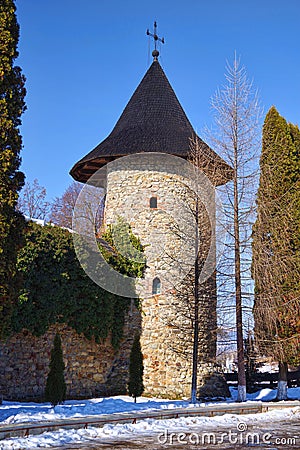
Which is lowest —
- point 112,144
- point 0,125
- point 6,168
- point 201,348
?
point 201,348

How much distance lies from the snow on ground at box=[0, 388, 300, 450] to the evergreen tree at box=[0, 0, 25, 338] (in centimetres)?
191

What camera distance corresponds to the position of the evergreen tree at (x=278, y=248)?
12578 mm

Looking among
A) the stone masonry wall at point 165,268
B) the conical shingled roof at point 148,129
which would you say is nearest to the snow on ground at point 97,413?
the stone masonry wall at point 165,268

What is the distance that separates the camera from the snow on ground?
6663 mm

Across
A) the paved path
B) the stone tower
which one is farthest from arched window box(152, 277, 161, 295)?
the paved path

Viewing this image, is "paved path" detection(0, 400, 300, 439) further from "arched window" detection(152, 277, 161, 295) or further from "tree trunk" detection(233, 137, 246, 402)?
"arched window" detection(152, 277, 161, 295)

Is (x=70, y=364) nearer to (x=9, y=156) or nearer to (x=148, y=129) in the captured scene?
(x=9, y=156)

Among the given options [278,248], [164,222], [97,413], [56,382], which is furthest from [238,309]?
[56,382]

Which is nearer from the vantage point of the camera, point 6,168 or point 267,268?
point 6,168

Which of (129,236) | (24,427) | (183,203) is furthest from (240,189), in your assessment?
(24,427)

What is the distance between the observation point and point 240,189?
12703 mm

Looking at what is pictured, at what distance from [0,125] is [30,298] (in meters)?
4.82

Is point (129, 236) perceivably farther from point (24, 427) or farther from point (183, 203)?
point (24, 427)

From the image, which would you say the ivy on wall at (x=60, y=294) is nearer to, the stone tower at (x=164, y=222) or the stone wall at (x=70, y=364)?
the stone wall at (x=70, y=364)
